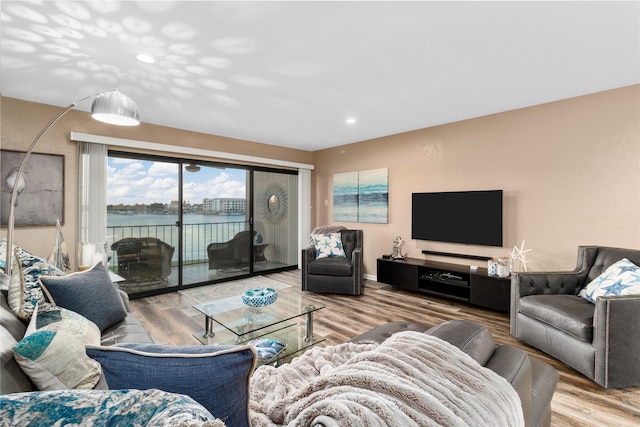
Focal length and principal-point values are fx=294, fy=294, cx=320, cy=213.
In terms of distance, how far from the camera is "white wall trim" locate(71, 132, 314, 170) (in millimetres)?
3525

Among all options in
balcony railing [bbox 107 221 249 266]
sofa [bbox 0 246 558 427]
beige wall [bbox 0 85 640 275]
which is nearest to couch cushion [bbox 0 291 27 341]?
sofa [bbox 0 246 558 427]

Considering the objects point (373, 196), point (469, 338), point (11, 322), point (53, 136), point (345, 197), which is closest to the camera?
point (469, 338)

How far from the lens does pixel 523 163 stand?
3.47m

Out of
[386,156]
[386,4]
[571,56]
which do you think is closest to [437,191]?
[386,156]

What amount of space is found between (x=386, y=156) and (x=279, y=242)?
2.61 m

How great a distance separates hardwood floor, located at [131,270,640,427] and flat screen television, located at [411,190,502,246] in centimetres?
87

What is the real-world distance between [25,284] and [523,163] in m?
4.49

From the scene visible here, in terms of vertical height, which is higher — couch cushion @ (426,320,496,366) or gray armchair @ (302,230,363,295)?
couch cushion @ (426,320,496,366)

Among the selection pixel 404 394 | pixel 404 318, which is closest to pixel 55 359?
pixel 404 394

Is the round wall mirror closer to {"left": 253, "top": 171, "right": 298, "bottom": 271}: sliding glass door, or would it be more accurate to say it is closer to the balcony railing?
{"left": 253, "top": 171, "right": 298, "bottom": 271}: sliding glass door

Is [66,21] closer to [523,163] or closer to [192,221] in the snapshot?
[192,221]

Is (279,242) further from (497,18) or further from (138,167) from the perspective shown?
(497,18)

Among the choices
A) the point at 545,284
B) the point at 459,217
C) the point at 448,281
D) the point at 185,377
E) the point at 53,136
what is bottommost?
the point at 448,281

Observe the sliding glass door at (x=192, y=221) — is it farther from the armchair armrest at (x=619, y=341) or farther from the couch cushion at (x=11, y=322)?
the armchair armrest at (x=619, y=341)
